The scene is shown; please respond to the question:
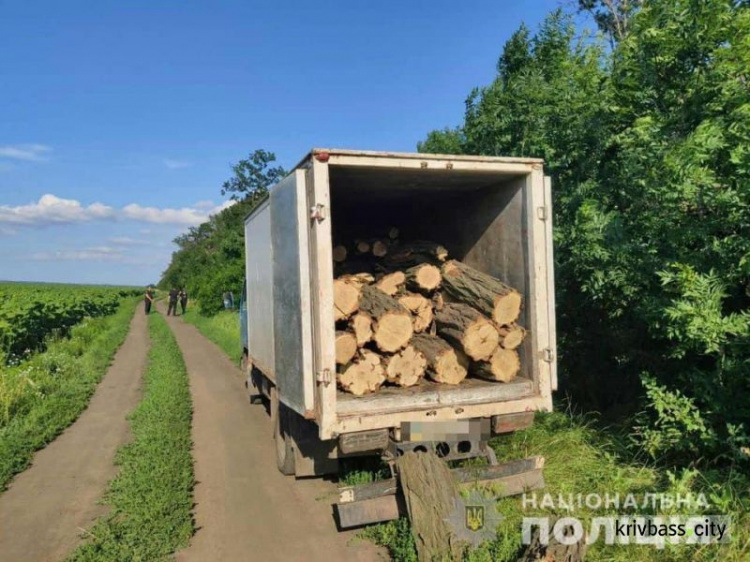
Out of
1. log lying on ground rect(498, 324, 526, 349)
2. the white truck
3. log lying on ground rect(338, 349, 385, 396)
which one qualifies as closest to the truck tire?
the white truck

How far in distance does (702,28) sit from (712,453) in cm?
377

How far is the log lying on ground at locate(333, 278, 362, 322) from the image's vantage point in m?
4.61

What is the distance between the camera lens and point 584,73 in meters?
6.48

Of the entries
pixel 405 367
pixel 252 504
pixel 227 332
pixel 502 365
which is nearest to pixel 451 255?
pixel 502 365

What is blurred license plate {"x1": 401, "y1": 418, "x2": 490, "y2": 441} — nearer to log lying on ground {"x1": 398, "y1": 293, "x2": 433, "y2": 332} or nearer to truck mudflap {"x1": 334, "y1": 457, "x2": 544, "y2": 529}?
truck mudflap {"x1": 334, "y1": 457, "x2": 544, "y2": 529}

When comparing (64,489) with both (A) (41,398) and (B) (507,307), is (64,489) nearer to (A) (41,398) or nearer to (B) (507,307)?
(A) (41,398)

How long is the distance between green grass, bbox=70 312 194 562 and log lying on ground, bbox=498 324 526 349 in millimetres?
3093

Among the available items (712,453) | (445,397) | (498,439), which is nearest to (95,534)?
(445,397)

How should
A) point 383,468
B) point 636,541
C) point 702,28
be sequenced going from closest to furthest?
point 636,541 → point 702,28 → point 383,468

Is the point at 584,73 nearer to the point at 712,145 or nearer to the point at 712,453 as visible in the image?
the point at 712,145

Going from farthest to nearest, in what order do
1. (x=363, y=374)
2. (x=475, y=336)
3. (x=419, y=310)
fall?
1. (x=419, y=310)
2. (x=475, y=336)
3. (x=363, y=374)

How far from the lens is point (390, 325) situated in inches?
182

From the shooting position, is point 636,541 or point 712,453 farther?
point 712,453

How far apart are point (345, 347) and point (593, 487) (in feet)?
7.70
